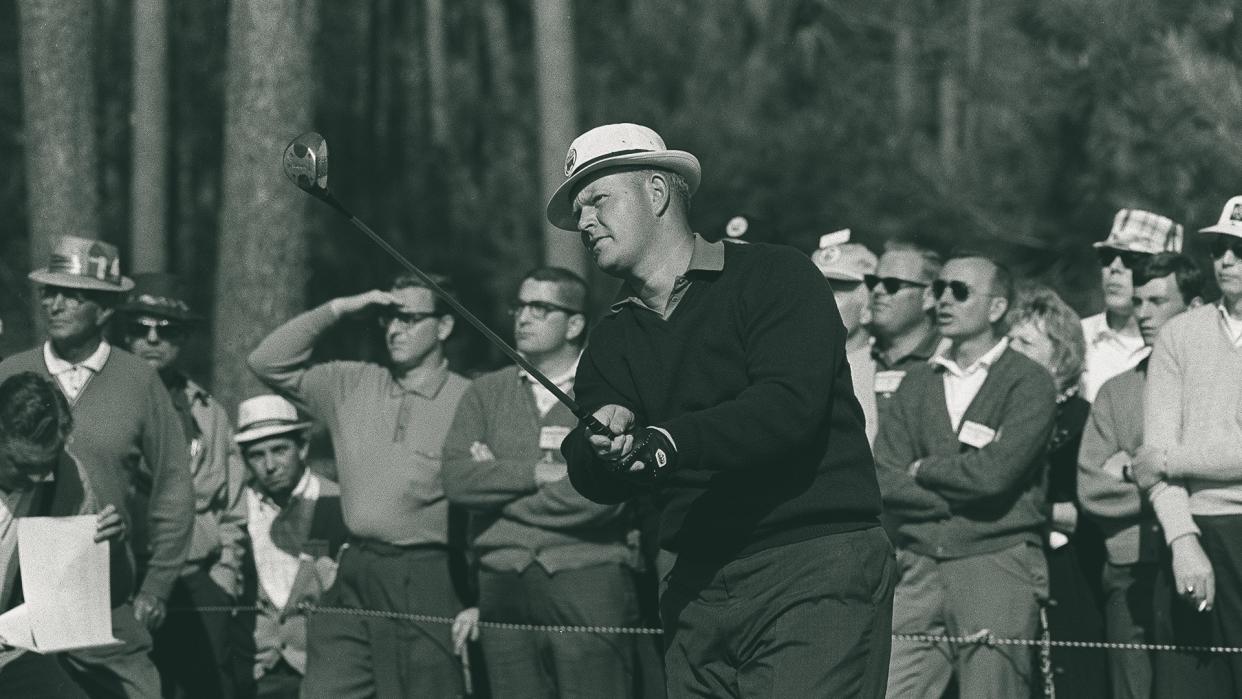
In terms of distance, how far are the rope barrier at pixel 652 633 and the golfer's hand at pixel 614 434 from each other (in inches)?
124

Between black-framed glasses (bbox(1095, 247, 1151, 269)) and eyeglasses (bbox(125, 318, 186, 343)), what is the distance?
170 inches

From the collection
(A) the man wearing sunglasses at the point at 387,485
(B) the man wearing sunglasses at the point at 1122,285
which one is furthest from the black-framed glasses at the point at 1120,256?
Result: (A) the man wearing sunglasses at the point at 387,485

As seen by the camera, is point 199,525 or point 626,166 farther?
point 199,525

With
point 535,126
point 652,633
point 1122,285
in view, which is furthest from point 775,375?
point 535,126

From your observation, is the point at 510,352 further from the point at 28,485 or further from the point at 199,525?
the point at 199,525

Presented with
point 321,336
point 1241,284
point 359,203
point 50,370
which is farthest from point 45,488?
point 359,203

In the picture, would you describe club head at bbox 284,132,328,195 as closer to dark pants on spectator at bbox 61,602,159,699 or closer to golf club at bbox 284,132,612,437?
golf club at bbox 284,132,612,437

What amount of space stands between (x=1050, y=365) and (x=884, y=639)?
348 cm

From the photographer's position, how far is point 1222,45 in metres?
13.1

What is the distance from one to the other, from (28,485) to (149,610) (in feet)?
3.49

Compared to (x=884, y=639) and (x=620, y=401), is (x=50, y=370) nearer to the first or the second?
(x=620, y=401)

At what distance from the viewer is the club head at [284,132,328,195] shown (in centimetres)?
520

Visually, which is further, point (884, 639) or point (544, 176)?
point (544, 176)

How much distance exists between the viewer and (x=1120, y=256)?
29.3ft
